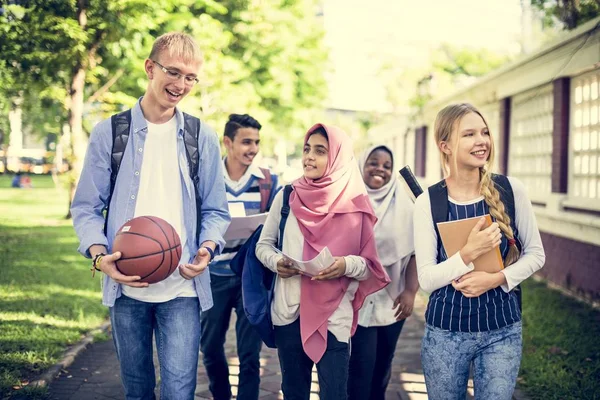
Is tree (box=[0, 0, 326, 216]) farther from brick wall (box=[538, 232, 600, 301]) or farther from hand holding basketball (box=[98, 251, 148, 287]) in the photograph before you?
brick wall (box=[538, 232, 600, 301])

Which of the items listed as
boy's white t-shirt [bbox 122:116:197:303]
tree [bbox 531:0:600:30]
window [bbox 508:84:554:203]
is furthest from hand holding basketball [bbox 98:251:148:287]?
window [bbox 508:84:554:203]

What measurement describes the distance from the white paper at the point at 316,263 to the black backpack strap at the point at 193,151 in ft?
1.78

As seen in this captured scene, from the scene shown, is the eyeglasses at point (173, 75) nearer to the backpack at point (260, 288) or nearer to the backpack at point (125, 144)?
the backpack at point (125, 144)

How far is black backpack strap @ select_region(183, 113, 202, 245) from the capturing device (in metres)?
3.60

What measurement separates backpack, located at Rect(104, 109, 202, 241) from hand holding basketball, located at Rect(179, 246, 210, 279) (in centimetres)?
22

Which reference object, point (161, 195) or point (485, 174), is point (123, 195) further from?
point (485, 174)

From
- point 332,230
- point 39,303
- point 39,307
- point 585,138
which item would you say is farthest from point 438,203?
point 585,138

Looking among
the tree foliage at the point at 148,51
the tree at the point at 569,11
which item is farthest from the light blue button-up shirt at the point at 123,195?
A: the tree at the point at 569,11

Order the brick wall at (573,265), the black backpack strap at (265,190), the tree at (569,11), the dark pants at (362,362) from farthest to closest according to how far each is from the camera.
Result: the brick wall at (573,265) < the tree at (569,11) < the black backpack strap at (265,190) < the dark pants at (362,362)

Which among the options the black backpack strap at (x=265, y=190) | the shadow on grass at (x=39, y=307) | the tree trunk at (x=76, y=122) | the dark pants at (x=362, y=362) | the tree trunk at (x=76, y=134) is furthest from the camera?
the tree trunk at (x=76, y=134)

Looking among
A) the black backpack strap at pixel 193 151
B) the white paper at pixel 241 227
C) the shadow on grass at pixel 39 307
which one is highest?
the black backpack strap at pixel 193 151

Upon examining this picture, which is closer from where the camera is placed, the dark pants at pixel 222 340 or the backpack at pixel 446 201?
the backpack at pixel 446 201

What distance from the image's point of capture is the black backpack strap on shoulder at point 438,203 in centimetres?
346

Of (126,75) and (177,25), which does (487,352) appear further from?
(126,75)
